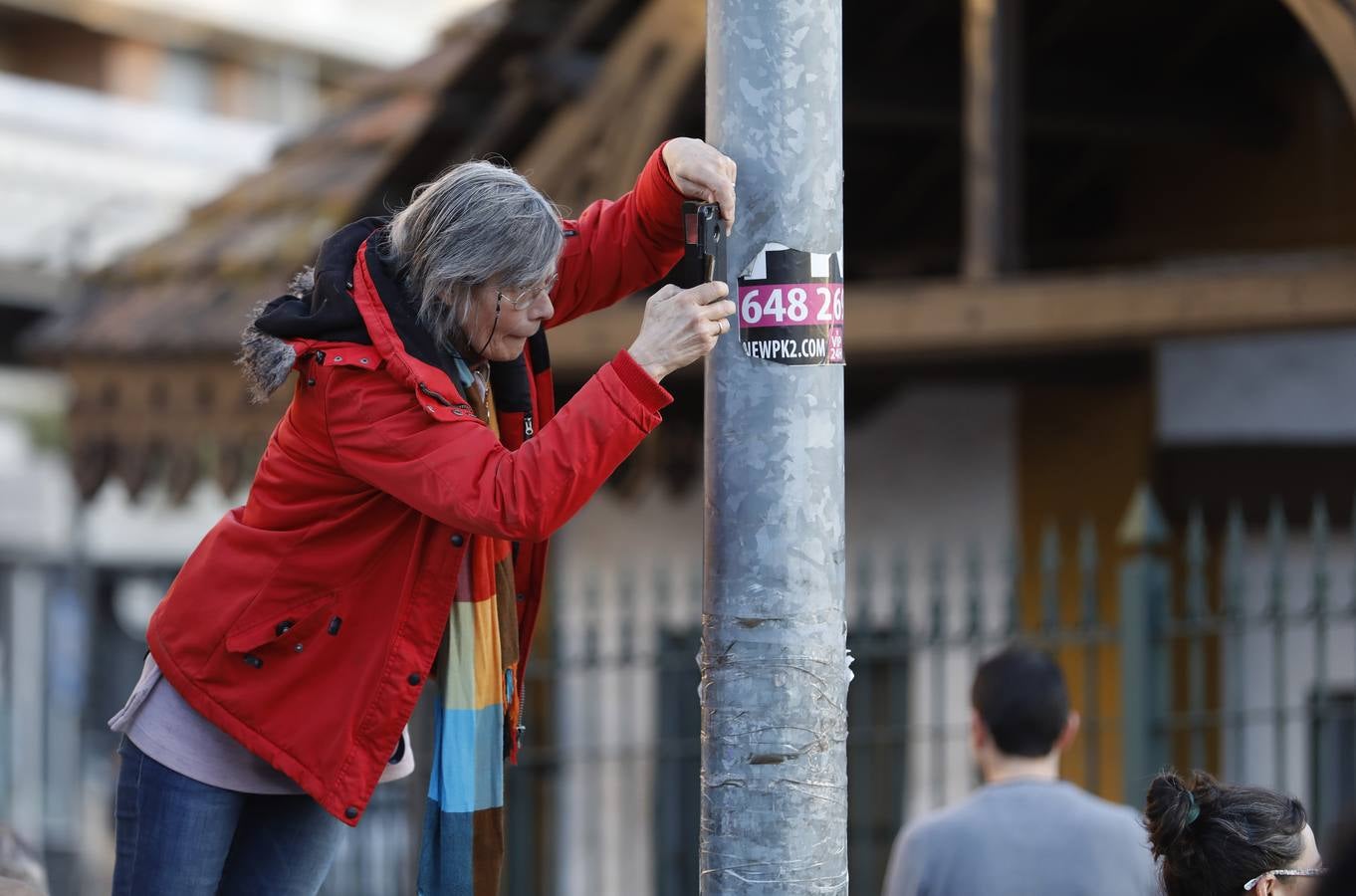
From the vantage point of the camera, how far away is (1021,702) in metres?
3.94

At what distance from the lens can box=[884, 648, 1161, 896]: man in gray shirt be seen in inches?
149

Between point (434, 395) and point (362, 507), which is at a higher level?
point (434, 395)

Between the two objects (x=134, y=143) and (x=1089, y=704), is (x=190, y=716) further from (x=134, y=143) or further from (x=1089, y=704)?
(x=134, y=143)

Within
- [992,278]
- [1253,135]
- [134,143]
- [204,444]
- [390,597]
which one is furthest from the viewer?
[134,143]

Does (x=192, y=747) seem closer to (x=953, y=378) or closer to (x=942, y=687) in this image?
(x=942, y=687)

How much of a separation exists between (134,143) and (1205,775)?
103ft

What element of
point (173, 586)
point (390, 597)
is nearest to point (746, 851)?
Answer: point (390, 597)

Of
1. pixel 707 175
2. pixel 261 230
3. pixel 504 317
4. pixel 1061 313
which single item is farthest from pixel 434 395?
pixel 261 230

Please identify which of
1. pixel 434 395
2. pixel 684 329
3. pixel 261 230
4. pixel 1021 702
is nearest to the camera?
pixel 684 329

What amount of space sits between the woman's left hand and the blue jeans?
1200 millimetres

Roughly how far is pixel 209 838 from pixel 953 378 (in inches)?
234

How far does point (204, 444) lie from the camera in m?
7.80

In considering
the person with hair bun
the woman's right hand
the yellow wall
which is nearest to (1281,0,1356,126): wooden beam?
the yellow wall

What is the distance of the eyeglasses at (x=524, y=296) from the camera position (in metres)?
2.65
